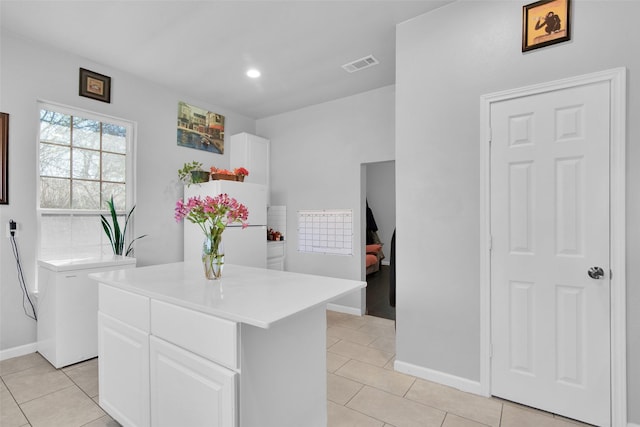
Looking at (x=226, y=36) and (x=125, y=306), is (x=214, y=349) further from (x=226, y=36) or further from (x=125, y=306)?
(x=226, y=36)

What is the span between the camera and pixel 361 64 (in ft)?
10.4

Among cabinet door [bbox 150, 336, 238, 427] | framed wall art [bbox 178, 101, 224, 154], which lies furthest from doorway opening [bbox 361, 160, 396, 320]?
cabinet door [bbox 150, 336, 238, 427]

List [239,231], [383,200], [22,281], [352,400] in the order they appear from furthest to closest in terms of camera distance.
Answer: [383,200] < [239,231] < [22,281] < [352,400]

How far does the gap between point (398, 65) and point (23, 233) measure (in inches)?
140

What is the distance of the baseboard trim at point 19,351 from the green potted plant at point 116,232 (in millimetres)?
1009

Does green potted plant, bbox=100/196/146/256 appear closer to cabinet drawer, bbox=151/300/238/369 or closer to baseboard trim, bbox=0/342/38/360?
baseboard trim, bbox=0/342/38/360

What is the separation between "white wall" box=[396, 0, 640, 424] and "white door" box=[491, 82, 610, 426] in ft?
0.38

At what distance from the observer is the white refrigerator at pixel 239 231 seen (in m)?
3.62

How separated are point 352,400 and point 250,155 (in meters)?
3.44

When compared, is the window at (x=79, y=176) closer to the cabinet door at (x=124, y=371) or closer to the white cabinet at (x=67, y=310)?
the white cabinet at (x=67, y=310)

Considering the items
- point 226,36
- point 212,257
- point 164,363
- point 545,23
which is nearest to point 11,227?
point 212,257

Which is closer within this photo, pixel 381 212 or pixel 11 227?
pixel 11 227

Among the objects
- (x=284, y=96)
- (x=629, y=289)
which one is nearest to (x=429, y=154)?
(x=629, y=289)

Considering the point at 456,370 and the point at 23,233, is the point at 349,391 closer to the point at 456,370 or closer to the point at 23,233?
the point at 456,370
